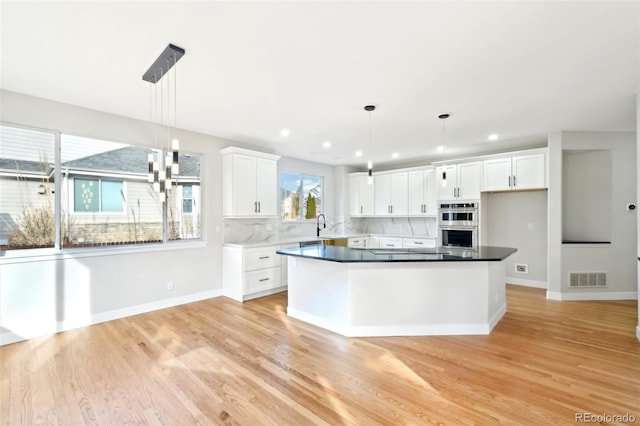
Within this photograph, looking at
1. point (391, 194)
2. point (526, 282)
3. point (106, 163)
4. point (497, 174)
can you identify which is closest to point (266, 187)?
point (106, 163)

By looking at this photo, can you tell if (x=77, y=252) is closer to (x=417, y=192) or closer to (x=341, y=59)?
(x=341, y=59)

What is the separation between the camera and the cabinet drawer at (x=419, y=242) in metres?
6.19

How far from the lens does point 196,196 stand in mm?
4828

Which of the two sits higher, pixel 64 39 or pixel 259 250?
pixel 64 39

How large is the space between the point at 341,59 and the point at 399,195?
4.66 metres

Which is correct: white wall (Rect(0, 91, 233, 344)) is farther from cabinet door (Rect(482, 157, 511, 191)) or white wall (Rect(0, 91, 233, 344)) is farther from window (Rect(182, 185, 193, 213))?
cabinet door (Rect(482, 157, 511, 191))

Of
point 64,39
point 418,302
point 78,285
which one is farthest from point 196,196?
point 418,302

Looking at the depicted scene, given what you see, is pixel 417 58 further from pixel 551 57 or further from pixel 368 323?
pixel 368 323

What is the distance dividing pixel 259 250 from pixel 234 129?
6.43ft

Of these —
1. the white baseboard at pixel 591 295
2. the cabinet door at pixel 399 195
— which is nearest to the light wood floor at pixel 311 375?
the white baseboard at pixel 591 295

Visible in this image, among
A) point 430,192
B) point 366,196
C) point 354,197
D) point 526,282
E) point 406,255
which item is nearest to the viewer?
point 406,255

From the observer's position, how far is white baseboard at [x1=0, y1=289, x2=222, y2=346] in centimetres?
318

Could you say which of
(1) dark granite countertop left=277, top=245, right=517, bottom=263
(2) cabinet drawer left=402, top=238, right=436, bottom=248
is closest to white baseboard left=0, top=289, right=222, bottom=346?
(1) dark granite countertop left=277, top=245, right=517, bottom=263

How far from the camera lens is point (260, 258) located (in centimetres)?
496
